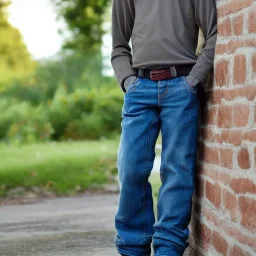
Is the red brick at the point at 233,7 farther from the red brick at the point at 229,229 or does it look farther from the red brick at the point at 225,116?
the red brick at the point at 229,229

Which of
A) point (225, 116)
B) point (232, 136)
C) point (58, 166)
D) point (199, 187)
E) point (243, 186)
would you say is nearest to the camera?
point (243, 186)

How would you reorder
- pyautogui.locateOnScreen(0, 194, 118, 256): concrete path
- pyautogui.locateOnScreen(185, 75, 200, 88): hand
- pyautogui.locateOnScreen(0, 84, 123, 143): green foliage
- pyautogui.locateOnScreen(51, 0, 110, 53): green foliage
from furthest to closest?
pyautogui.locateOnScreen(51, 0, 110, 53): green foliage → pyautogui.locateOnScreen(0, 84, 123, 143): green foliage → pyautogui.locateOnScreen(0, 194, 118, 256): concrete path → pyautogui.locateOnScreen(185, 75, 200, 88): hand

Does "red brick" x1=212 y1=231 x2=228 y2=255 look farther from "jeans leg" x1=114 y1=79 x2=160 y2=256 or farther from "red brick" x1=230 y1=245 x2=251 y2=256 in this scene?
"jeans leg" x1=114 y1=79 x2=160 y2=256

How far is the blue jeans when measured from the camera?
3.83 m

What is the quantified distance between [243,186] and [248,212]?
5.1 inches

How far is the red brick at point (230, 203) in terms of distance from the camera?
3.36 m

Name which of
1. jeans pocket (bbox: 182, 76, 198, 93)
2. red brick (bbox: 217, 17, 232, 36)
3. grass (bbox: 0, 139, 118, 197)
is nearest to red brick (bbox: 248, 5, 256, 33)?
red brick (bbox: 217, 17, 232, 36)

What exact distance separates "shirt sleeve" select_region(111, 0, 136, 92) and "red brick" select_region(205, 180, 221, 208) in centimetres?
70

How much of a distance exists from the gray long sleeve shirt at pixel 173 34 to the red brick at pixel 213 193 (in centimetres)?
53

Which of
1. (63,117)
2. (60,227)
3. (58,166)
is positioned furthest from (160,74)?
(63,117)

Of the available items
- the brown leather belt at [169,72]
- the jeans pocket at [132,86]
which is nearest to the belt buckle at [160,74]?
the brown leather belt at [169,72]

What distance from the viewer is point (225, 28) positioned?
3.53 m

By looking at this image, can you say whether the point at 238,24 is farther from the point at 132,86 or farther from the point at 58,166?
the point at 58,166

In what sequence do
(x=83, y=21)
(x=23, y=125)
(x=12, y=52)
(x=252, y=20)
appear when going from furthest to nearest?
(x=83, y=21) → (x=12, y=52) → (x=23, y=125) → (x=252, y=20)
